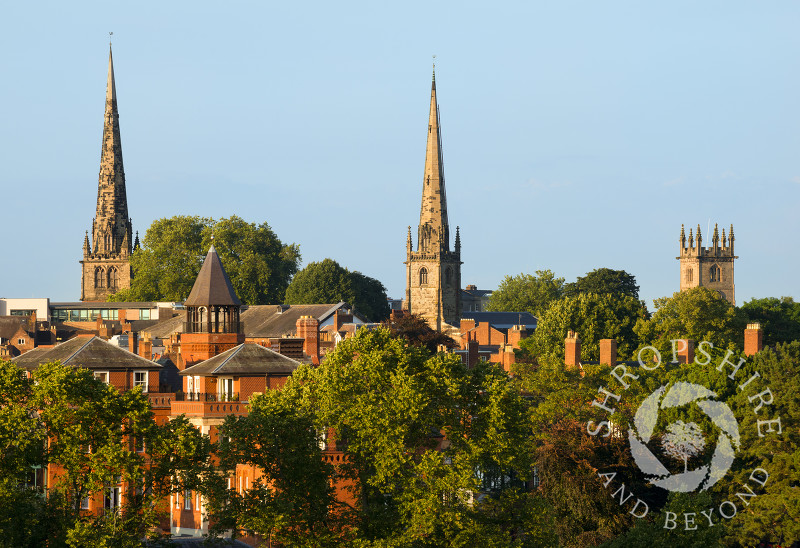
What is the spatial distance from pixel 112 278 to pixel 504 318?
48.9 metres

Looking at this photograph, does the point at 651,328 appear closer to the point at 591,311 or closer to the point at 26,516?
the point at 591,311

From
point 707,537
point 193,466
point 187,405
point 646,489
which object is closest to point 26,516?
point 193,466

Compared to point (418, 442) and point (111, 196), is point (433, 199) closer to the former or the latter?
point (111, 196)

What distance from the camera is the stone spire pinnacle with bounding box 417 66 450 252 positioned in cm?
18088

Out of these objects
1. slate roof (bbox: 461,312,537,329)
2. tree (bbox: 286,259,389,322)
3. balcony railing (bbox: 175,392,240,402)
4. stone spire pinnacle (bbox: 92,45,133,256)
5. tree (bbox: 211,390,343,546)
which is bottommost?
tree (bbox: 211,390,343,546)

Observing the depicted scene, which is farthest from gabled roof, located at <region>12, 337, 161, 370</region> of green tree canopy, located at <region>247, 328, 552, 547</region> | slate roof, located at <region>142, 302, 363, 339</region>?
slate roof, located at <region>142, 302, 363, 339</region>

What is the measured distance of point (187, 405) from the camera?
57656 mm

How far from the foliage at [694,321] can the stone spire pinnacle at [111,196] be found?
74.6 meters

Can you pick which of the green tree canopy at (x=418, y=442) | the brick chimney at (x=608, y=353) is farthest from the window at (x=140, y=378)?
the brick chimney at (x=608, y=353)

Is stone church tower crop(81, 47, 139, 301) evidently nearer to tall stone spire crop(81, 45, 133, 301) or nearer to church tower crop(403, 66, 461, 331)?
tall stone spire crop(81, 45, 133, 301)

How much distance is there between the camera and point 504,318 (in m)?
185

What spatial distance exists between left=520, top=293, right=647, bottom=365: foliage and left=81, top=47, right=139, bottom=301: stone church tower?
71805mm

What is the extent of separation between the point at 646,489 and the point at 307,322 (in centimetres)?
2367

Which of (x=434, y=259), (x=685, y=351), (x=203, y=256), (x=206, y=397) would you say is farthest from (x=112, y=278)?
(x=206, y=397)
